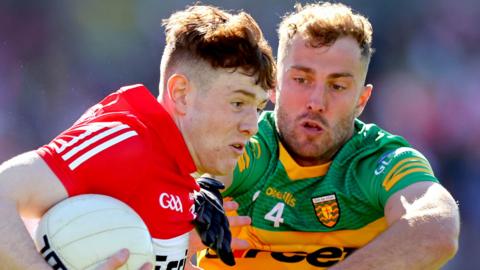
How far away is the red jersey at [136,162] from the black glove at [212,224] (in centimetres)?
6

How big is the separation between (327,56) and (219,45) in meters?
1.14

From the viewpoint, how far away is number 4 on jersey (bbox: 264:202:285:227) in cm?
392

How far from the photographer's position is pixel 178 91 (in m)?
3.04

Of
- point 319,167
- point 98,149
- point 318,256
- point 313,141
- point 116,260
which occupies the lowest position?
point 318,256

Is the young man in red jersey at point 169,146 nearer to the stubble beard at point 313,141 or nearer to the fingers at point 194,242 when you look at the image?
the fingers at point 194,242

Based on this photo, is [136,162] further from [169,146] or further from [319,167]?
[319,167]

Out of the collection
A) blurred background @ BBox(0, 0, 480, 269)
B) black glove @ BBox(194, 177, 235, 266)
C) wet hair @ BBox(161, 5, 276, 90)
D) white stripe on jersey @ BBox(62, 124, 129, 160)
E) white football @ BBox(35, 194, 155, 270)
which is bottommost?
blurred background @ BBox(0, 0, 480, 269)

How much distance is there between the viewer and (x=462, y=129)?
26.7ft

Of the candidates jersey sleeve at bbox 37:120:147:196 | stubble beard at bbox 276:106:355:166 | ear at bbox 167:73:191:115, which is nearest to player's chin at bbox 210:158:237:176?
ear at bbox 167:73:191:115

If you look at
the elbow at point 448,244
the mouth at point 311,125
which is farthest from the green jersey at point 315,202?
the elbow at point 448,244

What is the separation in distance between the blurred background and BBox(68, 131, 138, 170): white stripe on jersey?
18.1 feet

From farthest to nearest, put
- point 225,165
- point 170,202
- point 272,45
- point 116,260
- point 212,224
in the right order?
point 272,45 < point 225,165 < point 212,224 < point 170,202 < point 116,260

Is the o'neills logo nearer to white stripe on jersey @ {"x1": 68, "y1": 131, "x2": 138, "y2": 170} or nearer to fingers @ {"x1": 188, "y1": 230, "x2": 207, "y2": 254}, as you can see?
fingers @ {"x1": 188, "y1": 230, "x2": 207, "y2": 254}

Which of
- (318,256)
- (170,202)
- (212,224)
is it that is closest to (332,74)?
(318,256)
